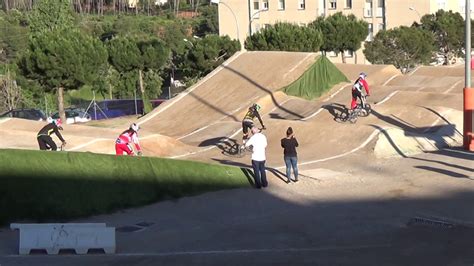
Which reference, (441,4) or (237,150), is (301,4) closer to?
(441,4)

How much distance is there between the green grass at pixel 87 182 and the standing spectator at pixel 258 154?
58cm

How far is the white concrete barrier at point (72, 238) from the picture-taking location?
12.9 meters

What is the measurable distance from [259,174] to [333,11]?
63.3 metres

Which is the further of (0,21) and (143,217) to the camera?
(0,21)

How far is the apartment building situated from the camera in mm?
73375

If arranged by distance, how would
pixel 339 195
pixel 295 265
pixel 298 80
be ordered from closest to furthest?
pixel 295 265 < pixel 339 195 < pixel 298 80

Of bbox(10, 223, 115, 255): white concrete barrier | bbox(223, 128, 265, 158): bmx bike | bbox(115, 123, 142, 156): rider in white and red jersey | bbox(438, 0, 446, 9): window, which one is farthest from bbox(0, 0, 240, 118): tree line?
bbox(10, 223, 115, 255): white concrete barrier

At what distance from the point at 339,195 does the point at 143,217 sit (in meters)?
4.54

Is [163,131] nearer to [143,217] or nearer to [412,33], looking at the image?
[143,217]

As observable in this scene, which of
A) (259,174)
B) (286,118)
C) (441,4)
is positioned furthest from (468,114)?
(441,4)

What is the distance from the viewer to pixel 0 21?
87.6m

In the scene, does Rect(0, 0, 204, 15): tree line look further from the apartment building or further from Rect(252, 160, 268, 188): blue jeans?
Rect(252, 160, 268, 188): blue jeans

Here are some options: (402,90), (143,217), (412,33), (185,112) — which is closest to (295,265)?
(143,217)

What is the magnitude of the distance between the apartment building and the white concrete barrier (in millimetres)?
55280
